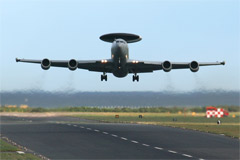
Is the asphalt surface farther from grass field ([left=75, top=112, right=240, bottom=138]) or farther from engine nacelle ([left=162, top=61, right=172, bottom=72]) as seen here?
engine nacelle ([left=162, top=61, right=172, bottom=72])

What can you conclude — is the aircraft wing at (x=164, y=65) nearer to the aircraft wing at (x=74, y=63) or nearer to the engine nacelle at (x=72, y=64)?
the aircraft wing at (x=74, y=63)

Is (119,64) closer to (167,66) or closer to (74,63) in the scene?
(74,63)

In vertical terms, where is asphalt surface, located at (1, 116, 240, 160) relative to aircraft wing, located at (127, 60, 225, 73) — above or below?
below

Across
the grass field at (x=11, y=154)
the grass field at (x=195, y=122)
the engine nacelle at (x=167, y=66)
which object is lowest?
the grass field at (x=11, y=154)

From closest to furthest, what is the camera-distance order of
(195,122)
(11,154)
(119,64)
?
1. (11,154)
2. (119,64)
3. (195,122)

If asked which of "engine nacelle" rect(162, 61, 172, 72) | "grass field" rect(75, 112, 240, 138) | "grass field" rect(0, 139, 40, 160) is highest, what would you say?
"engine nacelle" rect(162, 61, 172, 72)

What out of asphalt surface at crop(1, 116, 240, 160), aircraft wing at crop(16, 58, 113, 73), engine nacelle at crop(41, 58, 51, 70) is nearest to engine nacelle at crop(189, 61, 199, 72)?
aircraft wing at crop(16, 58, 113, 73)

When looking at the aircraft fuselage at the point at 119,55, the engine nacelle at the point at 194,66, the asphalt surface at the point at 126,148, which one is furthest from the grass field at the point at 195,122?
the aircraft fuselage at the point at 119,55

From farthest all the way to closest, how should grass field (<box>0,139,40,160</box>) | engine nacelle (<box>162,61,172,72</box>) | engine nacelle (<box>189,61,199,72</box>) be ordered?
engine nacelle (<box>189,61,199,72</box>), engine nacelle (<box>162,61,172,72</box>), grass field (<box>0,139,40,160</box>)

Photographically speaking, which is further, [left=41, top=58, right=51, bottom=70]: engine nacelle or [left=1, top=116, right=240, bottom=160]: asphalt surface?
[left=41, top=58, right=51, bottom=70]: engine nacelle

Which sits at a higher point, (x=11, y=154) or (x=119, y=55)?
(x=119, y=55)

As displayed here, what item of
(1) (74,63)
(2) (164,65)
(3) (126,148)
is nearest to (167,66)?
(2) (164,65)

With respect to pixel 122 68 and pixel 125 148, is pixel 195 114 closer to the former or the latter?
pixel 122 68

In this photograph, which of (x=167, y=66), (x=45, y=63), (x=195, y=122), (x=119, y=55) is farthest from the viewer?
(x=195, y=122)
